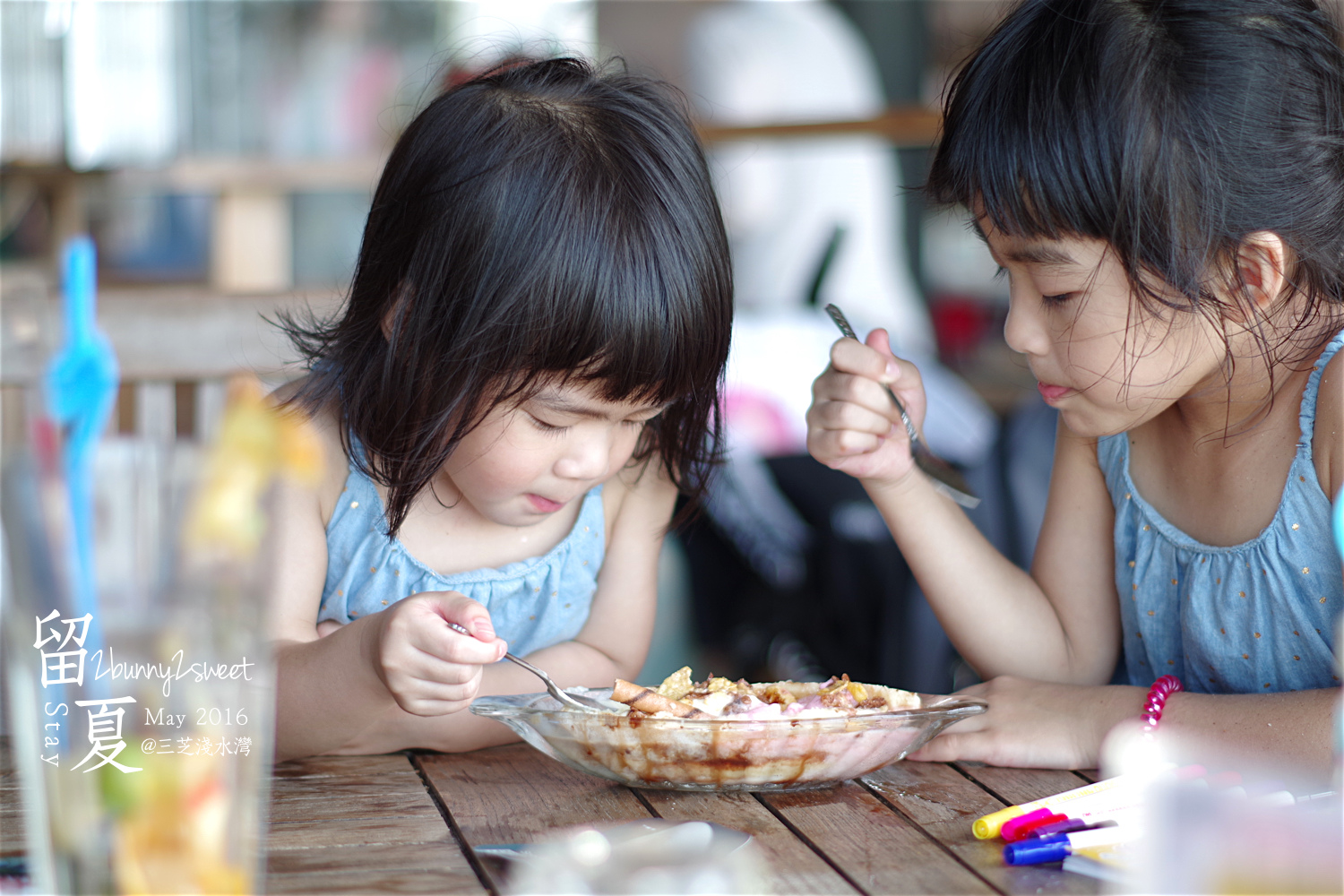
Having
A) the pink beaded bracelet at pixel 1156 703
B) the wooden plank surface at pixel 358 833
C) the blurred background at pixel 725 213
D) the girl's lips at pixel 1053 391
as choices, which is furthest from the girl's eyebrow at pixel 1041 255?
the wooden plank surface at pixel 358 833

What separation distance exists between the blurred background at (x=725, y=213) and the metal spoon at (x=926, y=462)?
15 centimetres

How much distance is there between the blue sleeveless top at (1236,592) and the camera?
3.36ft

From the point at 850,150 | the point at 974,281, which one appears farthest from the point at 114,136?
the point at 974,281

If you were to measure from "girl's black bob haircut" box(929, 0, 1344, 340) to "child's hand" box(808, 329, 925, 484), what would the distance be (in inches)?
7.7

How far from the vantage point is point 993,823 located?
714mm

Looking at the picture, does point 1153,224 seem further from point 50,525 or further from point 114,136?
point 114,136

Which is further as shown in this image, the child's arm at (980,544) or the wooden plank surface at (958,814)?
the child's arm at (980,544)

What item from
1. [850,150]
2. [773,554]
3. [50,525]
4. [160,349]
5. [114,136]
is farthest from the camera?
[114,136]

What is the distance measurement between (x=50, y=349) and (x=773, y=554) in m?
1.94

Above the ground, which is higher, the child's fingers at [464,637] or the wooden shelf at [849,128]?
the wooden shelf at [849,128]

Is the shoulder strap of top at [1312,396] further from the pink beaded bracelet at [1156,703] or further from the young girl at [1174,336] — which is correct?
the pink beaded bracelet at [1156,703]

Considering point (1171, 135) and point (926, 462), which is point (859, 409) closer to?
point (926, 462)

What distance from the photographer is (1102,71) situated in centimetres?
90

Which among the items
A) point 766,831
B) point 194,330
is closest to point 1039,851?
point 766,831
